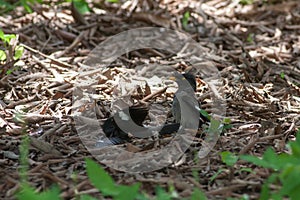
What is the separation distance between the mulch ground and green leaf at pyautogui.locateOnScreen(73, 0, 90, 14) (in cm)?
8

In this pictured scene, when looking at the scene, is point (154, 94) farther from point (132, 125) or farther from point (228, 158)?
point (228, 158)

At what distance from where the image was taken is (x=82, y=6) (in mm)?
5043

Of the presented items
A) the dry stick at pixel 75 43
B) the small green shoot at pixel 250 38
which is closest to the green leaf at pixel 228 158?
the dry stick at pixel 75 43

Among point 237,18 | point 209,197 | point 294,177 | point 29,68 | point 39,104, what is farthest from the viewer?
point 237,18

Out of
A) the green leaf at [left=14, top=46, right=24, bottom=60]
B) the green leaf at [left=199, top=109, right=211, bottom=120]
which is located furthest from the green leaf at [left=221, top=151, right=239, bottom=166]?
the green leaf at [left=14, top=46, right=24, bottom=60]

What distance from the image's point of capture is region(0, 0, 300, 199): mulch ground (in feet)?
8.55

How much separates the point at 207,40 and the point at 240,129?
1743mm

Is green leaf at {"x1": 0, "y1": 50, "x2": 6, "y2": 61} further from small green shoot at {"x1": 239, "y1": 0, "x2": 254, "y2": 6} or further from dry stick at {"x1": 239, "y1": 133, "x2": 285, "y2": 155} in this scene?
small green shoot at {"x1": 239, "y1": 0, "x2": 254, "y2": 6}

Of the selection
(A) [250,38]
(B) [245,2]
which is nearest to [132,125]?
(A) [250,38]

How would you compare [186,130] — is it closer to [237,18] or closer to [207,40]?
[207,40]

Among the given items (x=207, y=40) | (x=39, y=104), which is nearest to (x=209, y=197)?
(x=39, y=104)

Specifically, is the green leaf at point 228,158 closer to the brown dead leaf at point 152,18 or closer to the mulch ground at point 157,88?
the mulch ground at point 157,88

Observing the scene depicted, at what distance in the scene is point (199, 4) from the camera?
213 inches

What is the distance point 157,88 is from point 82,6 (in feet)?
5.36
